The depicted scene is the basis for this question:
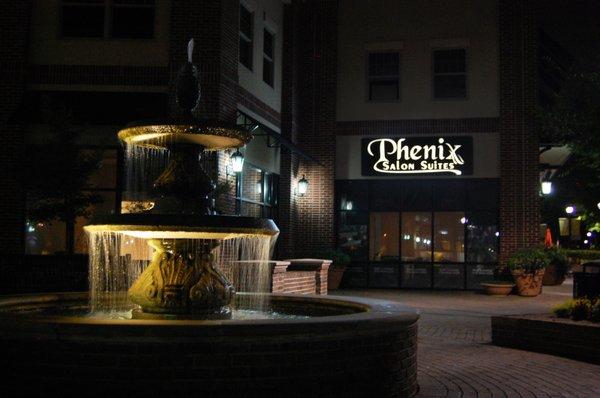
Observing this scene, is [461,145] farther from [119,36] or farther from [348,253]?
[119,36]

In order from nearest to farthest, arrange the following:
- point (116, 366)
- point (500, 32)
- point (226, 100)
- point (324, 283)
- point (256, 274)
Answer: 1. point (116, 366)
2. point (256, 274)
3. point (226, 100)
4. point (324, 283)
5. point (500, 32)

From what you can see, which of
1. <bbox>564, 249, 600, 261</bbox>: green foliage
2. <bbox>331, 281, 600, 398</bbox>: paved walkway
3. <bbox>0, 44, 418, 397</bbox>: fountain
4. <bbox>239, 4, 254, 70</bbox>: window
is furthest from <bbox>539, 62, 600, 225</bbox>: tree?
<bbox>564, 249, 600, 261</bbox>: green foliage

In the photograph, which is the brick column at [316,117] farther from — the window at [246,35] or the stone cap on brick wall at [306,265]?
the stone cap on brick wall at [306,265]

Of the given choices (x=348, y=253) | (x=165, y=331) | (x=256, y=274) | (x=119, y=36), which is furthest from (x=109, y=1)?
(x=165, y=331)

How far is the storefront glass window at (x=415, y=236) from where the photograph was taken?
2461 centimetres

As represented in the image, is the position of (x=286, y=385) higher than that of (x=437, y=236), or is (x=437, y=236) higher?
(x=437, y=236)

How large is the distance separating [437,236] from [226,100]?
10.1 meters

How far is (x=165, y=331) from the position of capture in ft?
18.0

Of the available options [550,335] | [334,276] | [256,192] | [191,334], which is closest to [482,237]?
[334,276]

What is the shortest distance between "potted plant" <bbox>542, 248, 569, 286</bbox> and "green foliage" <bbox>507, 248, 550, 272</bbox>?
10.0 feet

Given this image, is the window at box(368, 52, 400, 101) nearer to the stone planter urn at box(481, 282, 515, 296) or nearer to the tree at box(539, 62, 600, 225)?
the tree at box(539, 62, 600, 225)

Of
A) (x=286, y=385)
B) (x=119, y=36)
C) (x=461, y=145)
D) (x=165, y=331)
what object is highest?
(x=119, y=36)

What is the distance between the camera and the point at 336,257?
23422 millimetres

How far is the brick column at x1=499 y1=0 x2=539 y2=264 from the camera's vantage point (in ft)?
77.1
